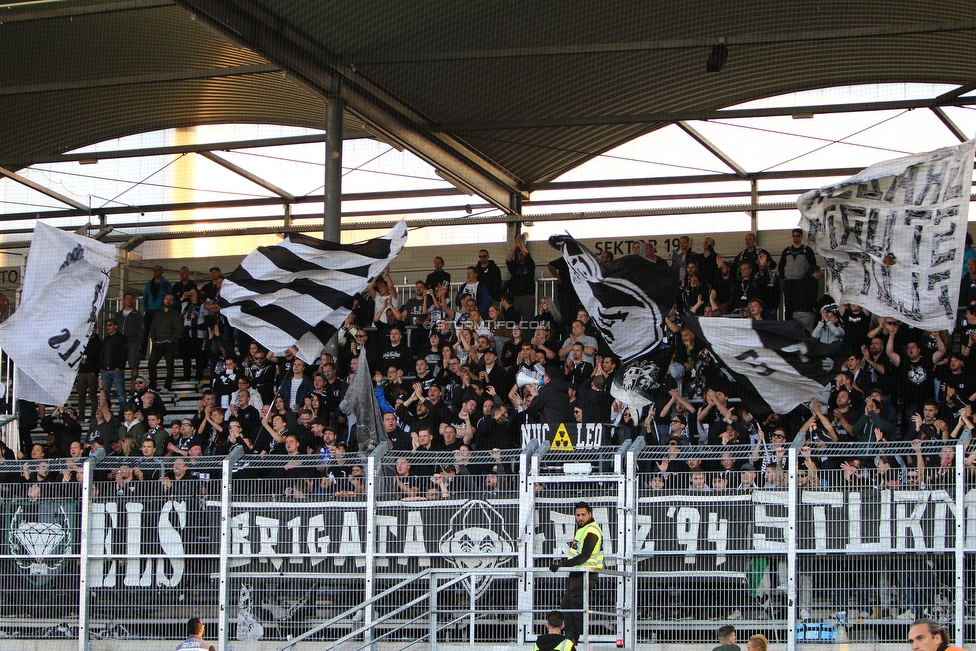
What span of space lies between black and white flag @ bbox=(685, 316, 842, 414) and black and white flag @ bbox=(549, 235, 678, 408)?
136 cm

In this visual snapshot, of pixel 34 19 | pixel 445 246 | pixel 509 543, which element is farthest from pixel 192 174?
pixel 509 543

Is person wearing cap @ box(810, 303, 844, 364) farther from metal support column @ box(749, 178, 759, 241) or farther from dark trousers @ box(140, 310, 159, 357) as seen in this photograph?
dark trousers @ box(140, 310, 159, 357)

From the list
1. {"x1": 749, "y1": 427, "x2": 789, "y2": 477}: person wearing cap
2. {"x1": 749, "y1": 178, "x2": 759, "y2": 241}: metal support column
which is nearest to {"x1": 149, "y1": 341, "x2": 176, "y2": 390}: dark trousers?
{"x1": 749, "y1": 427, "x2": 789, "y2": 477}: person wearing cap

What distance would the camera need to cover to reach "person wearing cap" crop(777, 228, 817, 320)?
752 inches

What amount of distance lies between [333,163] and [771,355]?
773 centimetres

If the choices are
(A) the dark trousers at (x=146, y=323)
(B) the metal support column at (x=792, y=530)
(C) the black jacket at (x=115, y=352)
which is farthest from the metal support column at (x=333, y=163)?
(B) the metal support column at (x=792, y=530)

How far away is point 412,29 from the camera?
744 inches

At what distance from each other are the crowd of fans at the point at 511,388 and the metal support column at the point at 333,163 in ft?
4.52

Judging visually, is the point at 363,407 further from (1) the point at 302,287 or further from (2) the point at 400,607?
(2) the point at 400,607

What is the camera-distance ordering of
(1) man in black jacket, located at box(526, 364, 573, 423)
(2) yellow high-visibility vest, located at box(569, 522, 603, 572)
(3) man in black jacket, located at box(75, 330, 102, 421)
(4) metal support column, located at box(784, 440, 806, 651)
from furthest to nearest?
(3) man in black jacket, located at box(75, 330, 102, 421), (1) man in black jacket, located at box(526, 364, 573, 423), (4) metal support column, located at box(784, 440, 806, 651), (2) yellow high-visibility vest, located at box(569, 522, 603, 572)

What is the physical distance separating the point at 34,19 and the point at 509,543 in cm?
1143

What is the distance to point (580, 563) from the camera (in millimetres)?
12617

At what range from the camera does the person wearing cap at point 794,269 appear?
19.1 m

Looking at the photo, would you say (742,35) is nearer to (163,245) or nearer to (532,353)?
(532,353)
